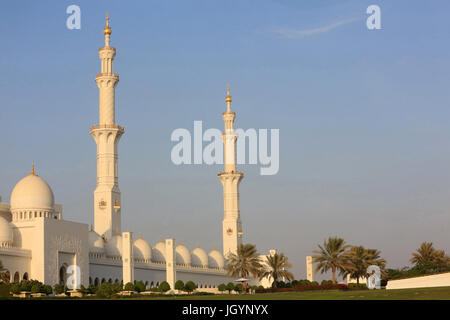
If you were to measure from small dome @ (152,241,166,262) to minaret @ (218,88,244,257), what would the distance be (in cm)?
1057

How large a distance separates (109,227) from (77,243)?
10.2m

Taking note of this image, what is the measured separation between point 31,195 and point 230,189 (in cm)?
3221

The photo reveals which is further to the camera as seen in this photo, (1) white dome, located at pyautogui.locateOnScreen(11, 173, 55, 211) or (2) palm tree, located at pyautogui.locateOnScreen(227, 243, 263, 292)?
(2) palm tree, located at pyautogui.locateOnScreen(227, 243, 263, 292)

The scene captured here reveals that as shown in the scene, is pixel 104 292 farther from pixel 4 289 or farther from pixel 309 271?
pixel 309 271

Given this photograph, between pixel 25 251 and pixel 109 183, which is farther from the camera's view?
pixel 109 183

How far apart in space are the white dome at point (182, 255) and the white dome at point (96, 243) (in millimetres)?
13307

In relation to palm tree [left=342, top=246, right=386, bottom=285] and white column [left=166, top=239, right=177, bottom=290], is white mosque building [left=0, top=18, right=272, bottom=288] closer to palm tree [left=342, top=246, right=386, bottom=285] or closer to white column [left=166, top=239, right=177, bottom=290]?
white column [left=166, top=239, right=177, bottom=290]

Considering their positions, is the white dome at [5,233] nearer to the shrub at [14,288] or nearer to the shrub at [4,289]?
the shrub at [4,289]

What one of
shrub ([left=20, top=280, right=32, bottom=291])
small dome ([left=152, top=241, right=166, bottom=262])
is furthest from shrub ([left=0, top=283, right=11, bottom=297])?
small dome ([left=152, top=241, right=166, bottom=262])

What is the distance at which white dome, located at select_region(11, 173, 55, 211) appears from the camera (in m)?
63.1

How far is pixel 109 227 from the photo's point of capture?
73250 mm
